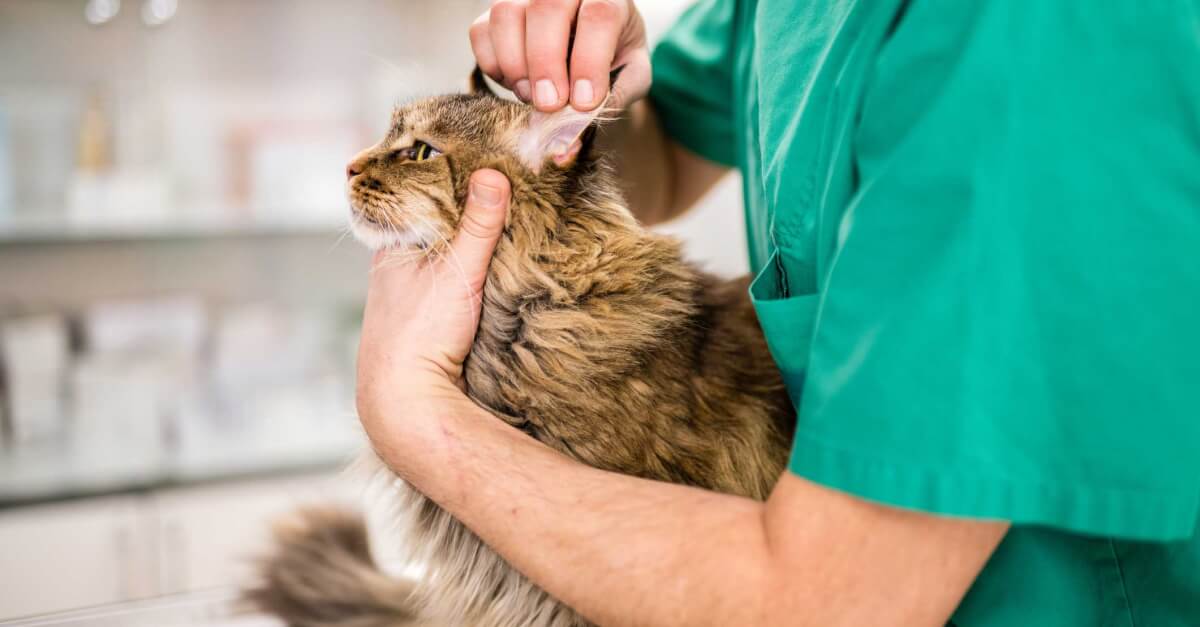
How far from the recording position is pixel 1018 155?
0.47m

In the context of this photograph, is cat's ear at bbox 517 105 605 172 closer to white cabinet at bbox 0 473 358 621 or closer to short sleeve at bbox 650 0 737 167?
short sleeve at bbox 650 0 737 167

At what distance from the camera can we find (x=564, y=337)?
2.61 ft

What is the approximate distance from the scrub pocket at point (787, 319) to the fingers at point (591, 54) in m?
0.26

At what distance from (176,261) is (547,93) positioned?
2.09m

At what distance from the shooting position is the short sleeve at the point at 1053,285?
1.54 ft

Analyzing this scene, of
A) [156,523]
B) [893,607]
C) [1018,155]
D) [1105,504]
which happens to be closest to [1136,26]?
[1018,155]

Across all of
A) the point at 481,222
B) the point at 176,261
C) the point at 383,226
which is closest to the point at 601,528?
the point at 481,222

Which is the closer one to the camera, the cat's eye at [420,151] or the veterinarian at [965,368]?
the veterinarian at [965,368]

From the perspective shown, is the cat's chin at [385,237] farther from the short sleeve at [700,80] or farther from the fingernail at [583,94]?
the short sleeve at [700,80]

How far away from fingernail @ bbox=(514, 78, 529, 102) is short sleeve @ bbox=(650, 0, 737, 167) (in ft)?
1.17

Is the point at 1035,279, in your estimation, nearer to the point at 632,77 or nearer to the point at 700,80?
the point at 632,77

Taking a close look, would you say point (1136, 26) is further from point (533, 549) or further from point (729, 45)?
point (729, 45)

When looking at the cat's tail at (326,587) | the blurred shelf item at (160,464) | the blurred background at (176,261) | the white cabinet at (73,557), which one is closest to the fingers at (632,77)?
the cat's tail at (326,587)

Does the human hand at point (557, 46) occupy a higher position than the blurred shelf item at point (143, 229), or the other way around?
the human hand at point (557, 46)
